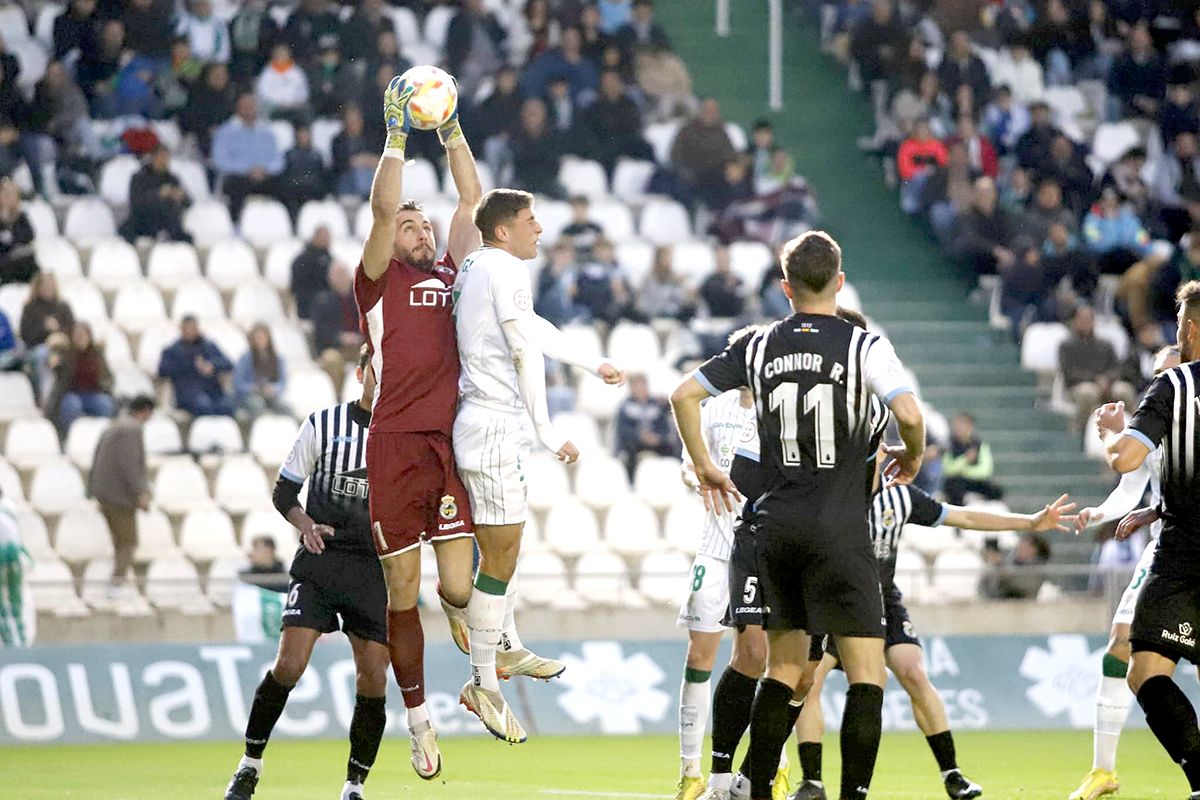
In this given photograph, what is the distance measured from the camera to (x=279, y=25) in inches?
853

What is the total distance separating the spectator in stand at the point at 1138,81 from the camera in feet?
78.9

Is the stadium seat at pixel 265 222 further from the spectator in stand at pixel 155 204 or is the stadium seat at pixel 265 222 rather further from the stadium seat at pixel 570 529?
the stadium seat at pixel 570 529

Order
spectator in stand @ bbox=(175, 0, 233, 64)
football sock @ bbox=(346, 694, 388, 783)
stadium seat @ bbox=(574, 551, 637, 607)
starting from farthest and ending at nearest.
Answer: spectator in stand @ bbox=(175, 0, 233, 64), stadium seat @ bbox=(574, 551, 637, 607), football sock @ bbox=(346, 694, 388, 783)

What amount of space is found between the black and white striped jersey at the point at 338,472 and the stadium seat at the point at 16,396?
8654mm

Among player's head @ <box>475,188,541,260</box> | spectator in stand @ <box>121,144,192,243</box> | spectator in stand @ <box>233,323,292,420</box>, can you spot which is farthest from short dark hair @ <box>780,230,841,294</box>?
spectator in stand @ <box>121,144,192,243</box>

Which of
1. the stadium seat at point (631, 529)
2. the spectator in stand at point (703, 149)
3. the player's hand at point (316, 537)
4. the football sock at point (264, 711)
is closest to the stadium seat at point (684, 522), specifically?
the stadium seat at point (631, 529)

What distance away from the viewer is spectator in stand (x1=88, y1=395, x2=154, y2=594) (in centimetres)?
1728

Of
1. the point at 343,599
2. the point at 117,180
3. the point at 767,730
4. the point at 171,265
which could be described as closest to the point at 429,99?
the point at 343,599

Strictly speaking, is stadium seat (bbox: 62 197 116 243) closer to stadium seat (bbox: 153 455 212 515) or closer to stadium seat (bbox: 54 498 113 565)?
stadium seat (bbox: 153 455 212 515)

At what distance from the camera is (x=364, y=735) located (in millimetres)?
9844

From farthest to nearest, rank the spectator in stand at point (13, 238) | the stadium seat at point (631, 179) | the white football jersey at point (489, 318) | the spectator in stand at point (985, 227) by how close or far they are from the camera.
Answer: the spectator in stand at point (985, 227) → the stadium seat at point (631, 179) → the spectator in stand at point (13, 238) → the white football jersey at point (489, 318)

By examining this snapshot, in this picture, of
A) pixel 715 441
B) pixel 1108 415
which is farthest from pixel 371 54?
pixel 1108 415

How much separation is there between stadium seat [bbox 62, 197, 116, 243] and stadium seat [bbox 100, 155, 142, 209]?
0.21 meters

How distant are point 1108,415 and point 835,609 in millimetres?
1943
